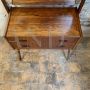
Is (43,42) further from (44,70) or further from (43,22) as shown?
(44,70)

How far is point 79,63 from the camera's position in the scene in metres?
1.64

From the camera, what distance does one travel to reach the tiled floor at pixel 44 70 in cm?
152

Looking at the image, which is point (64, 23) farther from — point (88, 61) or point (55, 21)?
point (88, 61)

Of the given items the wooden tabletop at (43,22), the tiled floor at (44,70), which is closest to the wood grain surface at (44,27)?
the wooden tabletop at (43,22)

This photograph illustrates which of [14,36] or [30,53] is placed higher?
[14,36]

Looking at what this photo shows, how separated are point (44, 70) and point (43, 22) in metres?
0.55

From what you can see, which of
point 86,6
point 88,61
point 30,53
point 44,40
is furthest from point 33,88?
point 86,6

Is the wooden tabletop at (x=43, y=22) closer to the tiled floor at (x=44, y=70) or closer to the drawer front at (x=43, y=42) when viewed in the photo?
the drawer front at (x=43, y=42)

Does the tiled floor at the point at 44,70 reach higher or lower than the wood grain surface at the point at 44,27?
lower

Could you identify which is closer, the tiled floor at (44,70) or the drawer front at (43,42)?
the drawer front at (43,42)

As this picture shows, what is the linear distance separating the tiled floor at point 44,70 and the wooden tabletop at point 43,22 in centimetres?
50

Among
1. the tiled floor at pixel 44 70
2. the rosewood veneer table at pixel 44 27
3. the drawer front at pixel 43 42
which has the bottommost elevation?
the tiled floor at pixel 44 70

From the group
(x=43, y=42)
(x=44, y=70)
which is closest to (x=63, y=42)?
(x=43, y=42)

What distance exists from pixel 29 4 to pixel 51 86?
2.56 ft
